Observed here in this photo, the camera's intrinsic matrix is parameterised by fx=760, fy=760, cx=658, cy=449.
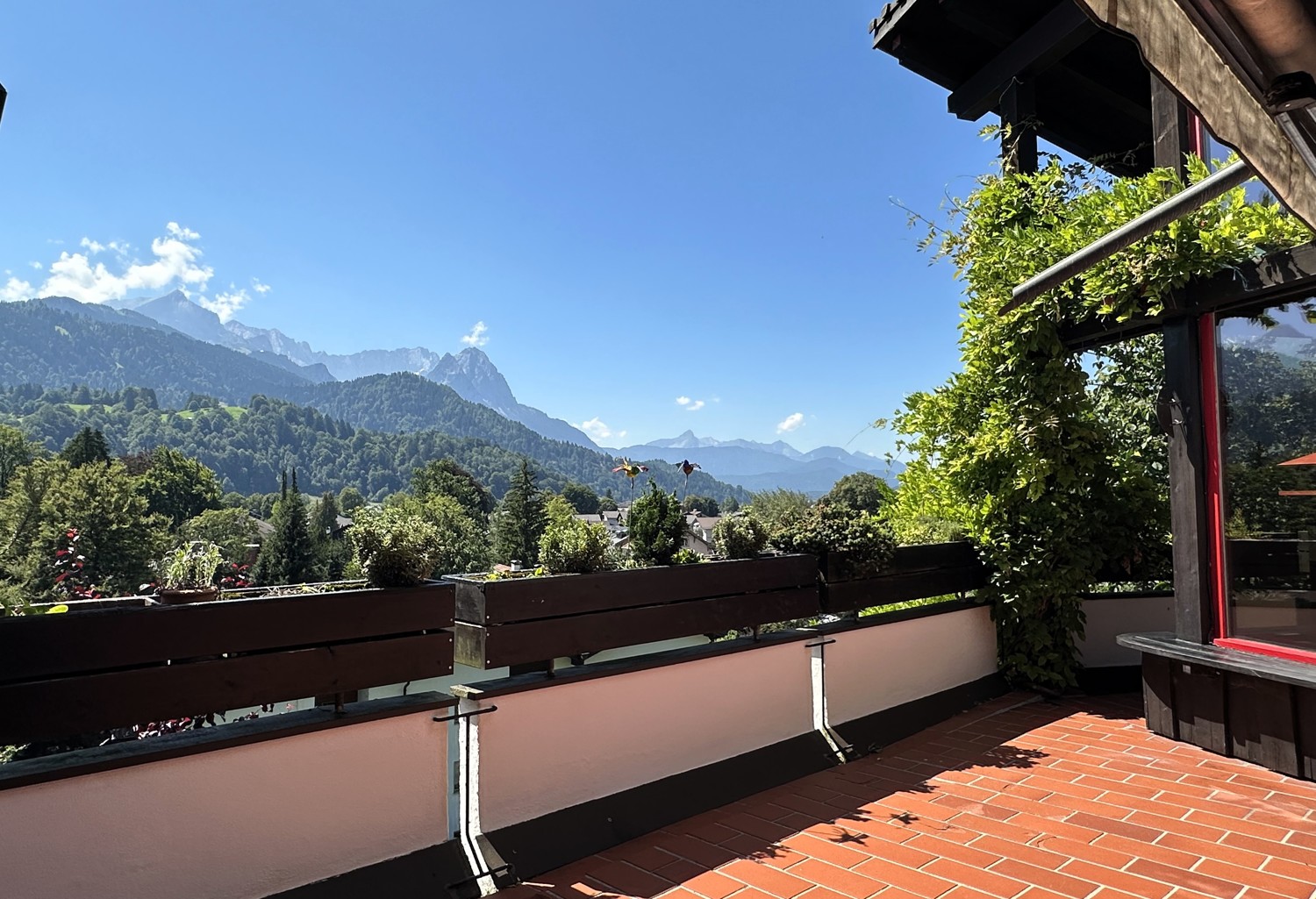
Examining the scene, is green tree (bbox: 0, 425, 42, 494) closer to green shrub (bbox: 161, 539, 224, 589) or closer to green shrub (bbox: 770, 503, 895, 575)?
green shrub (bbox: 161, 539, 224, 589)

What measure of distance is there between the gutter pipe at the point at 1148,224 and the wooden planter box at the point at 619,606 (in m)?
1.75

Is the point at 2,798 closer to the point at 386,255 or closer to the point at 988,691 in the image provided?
the point at 988,691

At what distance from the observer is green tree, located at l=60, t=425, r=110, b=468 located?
48969 mm

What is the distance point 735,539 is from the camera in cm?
391

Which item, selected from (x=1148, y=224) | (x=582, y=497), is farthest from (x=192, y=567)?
(x=582, y=497)

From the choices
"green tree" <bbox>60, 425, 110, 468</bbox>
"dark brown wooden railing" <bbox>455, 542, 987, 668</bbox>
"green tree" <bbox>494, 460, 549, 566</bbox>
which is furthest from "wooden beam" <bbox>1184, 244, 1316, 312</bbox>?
"green tree" <bbox>60, 425, 110, 468</bbox>

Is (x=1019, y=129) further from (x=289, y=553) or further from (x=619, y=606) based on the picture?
(x=289, y=553)

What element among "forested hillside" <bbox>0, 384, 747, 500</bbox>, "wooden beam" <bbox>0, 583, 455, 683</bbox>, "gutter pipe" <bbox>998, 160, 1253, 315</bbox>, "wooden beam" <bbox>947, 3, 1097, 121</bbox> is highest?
"forested hillside" <bbox>0, 384, 747, 500</bbox>

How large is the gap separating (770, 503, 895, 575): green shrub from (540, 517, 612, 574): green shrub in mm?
1345

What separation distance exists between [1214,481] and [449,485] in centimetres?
6707

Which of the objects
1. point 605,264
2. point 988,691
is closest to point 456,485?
point 605,264

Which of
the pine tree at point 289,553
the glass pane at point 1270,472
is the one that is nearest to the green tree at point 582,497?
the pine tree at point 289,553

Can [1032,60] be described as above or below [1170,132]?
above

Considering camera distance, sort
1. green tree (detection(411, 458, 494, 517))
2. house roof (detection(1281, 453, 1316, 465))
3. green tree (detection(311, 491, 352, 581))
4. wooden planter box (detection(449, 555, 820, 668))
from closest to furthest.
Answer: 1. wooden planter box (detection(449, 555, 820, 668))
2. house roof (detection(1281, 453, 1316, 465))
3. green tree (detection(311, 491, 352, 581))
4. green tree (detection(411, 458, 494, 517))
